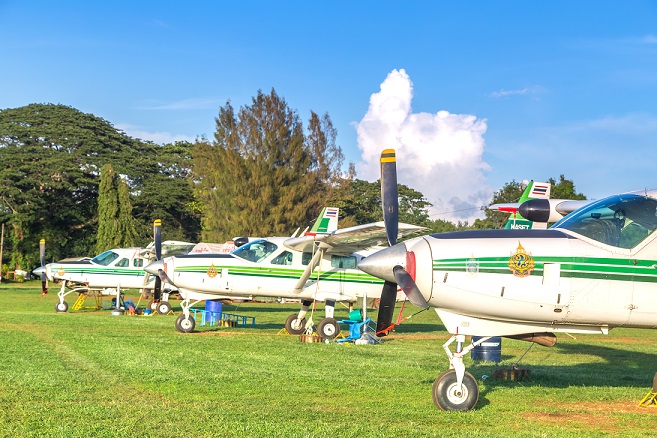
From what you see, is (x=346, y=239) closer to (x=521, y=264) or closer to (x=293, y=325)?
(x=293, y=325)

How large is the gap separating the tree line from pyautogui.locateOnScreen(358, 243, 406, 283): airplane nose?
4117cm

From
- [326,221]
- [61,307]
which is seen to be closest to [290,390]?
[326,221]

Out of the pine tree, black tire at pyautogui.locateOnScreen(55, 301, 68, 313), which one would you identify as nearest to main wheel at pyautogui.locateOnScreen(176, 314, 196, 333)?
black tire at pyautogui.locateOnScreen(55, 301, 68, 313)

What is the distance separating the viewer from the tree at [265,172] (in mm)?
52438

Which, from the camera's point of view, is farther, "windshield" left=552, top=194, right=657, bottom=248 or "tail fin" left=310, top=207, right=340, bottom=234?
"tail fin" left=310, top=207, right=340, bottom=234

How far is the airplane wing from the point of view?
17078 mm

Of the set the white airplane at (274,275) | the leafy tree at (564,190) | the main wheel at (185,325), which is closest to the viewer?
the main wheel at (185,325)

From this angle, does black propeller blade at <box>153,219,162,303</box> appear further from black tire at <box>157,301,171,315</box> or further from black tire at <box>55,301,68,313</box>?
black tire at <box>55,301,68,313</box>

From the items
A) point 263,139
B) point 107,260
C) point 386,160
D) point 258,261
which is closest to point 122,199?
point 263,139

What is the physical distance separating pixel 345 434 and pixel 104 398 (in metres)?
3.09

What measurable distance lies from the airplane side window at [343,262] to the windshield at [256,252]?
5.20 ft

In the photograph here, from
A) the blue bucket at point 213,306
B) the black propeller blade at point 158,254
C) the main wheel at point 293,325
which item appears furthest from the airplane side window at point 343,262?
the black propeller blade at point 158,254

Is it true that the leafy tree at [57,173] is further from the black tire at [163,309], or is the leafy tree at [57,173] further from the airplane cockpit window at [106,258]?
the black tire at [163,309]

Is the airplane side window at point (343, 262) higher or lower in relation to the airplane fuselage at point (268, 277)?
higher
